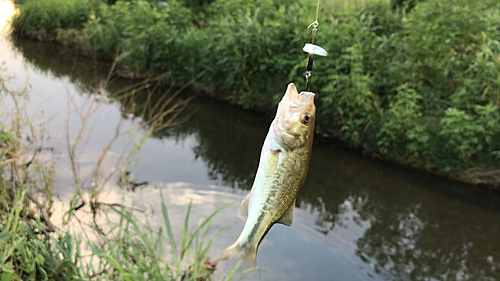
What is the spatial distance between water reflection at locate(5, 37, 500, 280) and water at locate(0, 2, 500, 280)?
0.05 ft

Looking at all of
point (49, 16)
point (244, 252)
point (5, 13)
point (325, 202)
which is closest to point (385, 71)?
point (325, 202)

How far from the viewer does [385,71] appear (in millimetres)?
8062

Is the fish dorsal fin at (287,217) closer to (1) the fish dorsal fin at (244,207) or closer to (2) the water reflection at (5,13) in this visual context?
(1) the fish dorsal fin at (244,207)

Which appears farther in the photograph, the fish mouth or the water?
the water

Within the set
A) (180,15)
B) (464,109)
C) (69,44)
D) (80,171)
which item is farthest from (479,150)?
(69,44)

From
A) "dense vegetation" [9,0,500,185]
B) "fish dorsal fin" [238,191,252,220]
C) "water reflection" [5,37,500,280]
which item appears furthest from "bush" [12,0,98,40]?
"fish dorsal fin" [238,191,252,220]

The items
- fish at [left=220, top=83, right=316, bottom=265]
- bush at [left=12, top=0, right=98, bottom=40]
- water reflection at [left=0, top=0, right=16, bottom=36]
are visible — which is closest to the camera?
fish at [left=220, top=83, right=316, bottom=265]

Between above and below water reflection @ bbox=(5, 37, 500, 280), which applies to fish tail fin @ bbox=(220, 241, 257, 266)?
above

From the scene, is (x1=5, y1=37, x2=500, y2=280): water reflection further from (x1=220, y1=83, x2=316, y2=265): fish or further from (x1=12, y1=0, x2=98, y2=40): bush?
(x1=12, y1=0, x2=98, y2=40): bush

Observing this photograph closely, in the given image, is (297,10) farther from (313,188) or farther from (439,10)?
A: (313,188)

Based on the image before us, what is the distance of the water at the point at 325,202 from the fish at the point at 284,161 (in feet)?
10.1

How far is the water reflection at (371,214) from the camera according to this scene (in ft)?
18.0

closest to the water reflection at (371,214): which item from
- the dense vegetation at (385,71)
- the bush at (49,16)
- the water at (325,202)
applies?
the water at (325,202)

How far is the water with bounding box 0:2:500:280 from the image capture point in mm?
5422
